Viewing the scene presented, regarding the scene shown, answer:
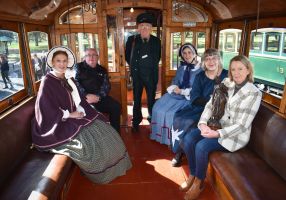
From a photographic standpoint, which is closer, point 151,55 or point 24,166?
point 24,166

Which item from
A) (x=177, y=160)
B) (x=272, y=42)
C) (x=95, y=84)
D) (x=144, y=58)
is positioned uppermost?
(x=272, y=42)

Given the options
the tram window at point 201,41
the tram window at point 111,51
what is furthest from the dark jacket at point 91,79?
the tram window at point 201,41

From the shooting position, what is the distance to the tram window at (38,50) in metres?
3.53

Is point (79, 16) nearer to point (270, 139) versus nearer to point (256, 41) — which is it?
point (256, 41)

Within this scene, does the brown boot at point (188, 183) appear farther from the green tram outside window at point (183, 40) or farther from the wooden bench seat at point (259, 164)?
the green tram outside window at point (183, 40)

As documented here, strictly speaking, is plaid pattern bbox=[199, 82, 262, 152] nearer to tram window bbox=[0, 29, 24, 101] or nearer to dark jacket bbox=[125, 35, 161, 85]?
dark jacket bbox=[125, 35, 161, 85]

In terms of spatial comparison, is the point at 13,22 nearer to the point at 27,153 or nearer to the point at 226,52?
the point at 27,153

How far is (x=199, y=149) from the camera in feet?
8.91

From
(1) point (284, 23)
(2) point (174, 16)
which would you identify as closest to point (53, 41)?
(2) point (174, 16)

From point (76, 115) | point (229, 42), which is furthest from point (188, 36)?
point (76, 115)

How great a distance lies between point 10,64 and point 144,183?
7.02 feet

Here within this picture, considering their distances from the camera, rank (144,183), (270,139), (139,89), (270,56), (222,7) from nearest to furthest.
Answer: (270,139), (144,183), (270,56), (222,7), (139,89)

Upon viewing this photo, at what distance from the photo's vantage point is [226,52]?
430 centimetres

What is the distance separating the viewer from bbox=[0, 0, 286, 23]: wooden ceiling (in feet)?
8.54
